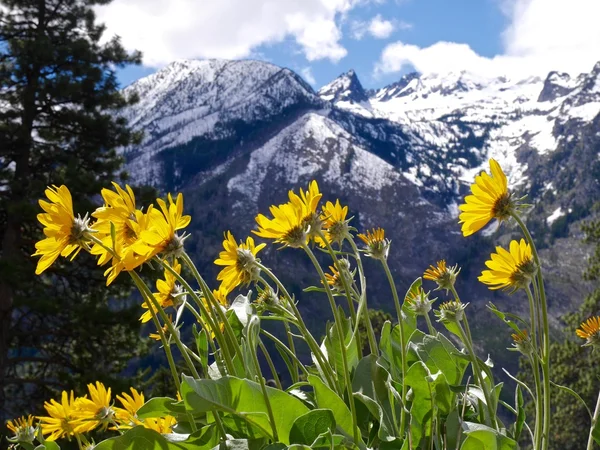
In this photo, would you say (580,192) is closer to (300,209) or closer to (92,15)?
(92,15)

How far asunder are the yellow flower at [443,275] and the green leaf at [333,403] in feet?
1.68

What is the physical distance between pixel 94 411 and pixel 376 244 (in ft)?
2.52

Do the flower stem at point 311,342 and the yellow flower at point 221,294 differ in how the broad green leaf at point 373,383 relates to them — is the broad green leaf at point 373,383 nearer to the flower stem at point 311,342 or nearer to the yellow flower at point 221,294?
the flower stem at point 311,342

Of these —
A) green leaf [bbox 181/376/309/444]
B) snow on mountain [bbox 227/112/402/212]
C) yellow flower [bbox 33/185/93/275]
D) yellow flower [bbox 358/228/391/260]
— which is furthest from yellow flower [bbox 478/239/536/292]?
snow on mountain [bbox 227/112/402/212]

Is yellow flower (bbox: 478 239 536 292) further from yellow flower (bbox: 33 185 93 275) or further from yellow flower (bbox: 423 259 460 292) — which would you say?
yellow flower (bbox: 33 185 93 275)

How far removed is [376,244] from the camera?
1500mm

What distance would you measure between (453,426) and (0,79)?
659 inches

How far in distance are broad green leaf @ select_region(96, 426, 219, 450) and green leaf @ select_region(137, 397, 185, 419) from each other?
0.06m

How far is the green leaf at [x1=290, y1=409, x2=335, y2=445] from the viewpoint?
86 cm

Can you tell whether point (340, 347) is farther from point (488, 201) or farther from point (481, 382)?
point (488, 201)

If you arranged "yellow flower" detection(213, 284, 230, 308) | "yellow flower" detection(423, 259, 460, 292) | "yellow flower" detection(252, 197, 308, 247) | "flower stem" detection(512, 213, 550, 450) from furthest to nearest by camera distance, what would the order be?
"yellow flower" detection(423, 259, 460, 292) → "yellow flower" detection(213, 284, 230, 308) → "yellow flower" detection(252, 197, 308, 247) → "flower stem" detection(512, 213, 550, 450)

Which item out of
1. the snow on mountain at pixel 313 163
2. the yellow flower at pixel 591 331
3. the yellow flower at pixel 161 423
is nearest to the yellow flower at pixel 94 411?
the yellow flower at pixel 161 423

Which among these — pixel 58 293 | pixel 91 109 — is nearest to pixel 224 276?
pixel 58 293

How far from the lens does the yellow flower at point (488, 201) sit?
1.16 m
